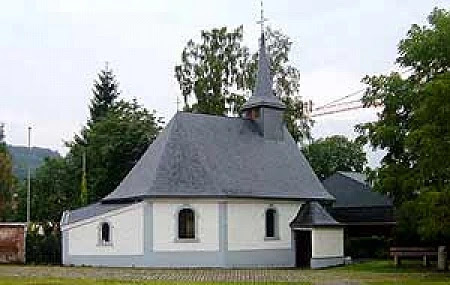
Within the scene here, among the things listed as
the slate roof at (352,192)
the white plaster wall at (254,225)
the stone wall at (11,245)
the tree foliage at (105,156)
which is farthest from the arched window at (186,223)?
the slate roof at (352,192)

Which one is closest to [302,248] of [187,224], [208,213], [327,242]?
[327,242]

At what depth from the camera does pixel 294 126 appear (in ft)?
189

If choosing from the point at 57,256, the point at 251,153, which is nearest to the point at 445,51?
the point at 251,153

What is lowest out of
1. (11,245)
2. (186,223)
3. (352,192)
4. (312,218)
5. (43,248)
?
(43,248)

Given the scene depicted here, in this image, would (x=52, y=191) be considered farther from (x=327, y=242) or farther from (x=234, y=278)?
(x=234, y=278)

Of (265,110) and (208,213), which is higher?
(265,110)

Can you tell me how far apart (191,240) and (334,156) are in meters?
46.2

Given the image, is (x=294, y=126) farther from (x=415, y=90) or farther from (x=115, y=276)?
(x=115, y=276)

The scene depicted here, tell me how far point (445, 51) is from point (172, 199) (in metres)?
14.8

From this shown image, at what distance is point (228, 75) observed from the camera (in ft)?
186

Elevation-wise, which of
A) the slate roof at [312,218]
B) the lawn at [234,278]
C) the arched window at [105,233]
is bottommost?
the lawn at [234,278]

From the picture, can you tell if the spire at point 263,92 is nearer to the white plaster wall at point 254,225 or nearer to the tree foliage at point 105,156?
the white plaster wall at point 254,225

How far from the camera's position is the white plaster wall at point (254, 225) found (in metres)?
39.5

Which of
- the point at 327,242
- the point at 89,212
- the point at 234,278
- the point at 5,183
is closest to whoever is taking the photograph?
the point at 234,278
